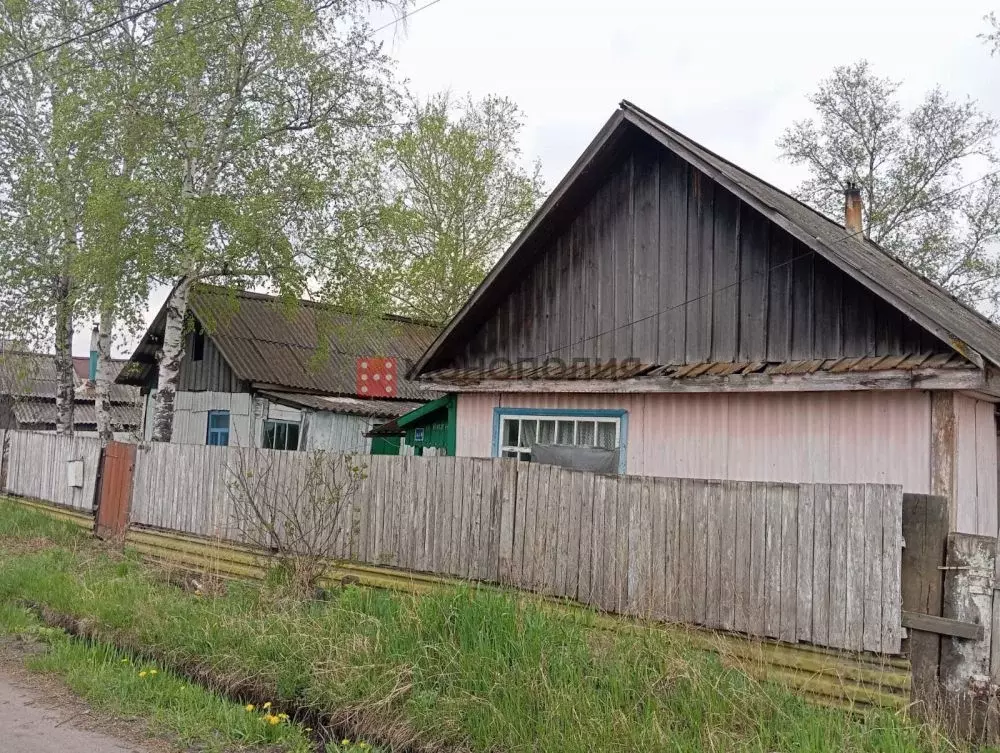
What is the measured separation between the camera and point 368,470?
8469mm

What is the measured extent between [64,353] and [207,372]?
129 inches

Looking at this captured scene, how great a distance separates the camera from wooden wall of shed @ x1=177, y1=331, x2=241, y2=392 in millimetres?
20906

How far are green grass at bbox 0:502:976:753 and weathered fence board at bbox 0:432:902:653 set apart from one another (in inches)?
20.8

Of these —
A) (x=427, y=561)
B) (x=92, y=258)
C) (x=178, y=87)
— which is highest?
(x=178, y=87)

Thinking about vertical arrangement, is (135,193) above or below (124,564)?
above

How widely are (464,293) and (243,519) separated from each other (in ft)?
79.6

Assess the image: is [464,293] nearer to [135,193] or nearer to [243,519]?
[135,193]

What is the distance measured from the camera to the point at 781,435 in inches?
327

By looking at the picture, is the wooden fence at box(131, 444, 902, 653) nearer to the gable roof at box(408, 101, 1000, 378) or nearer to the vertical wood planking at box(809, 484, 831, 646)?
the vertical wood planking at box(809, 484, 831, 646)

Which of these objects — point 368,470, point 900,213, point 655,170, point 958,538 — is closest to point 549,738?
point 958,538

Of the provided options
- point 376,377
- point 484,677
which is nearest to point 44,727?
point 484,677

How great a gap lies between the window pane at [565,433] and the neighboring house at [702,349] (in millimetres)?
18

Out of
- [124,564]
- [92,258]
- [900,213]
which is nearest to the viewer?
[124,564]

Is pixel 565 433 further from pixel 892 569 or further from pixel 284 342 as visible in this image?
pixel 284 342
